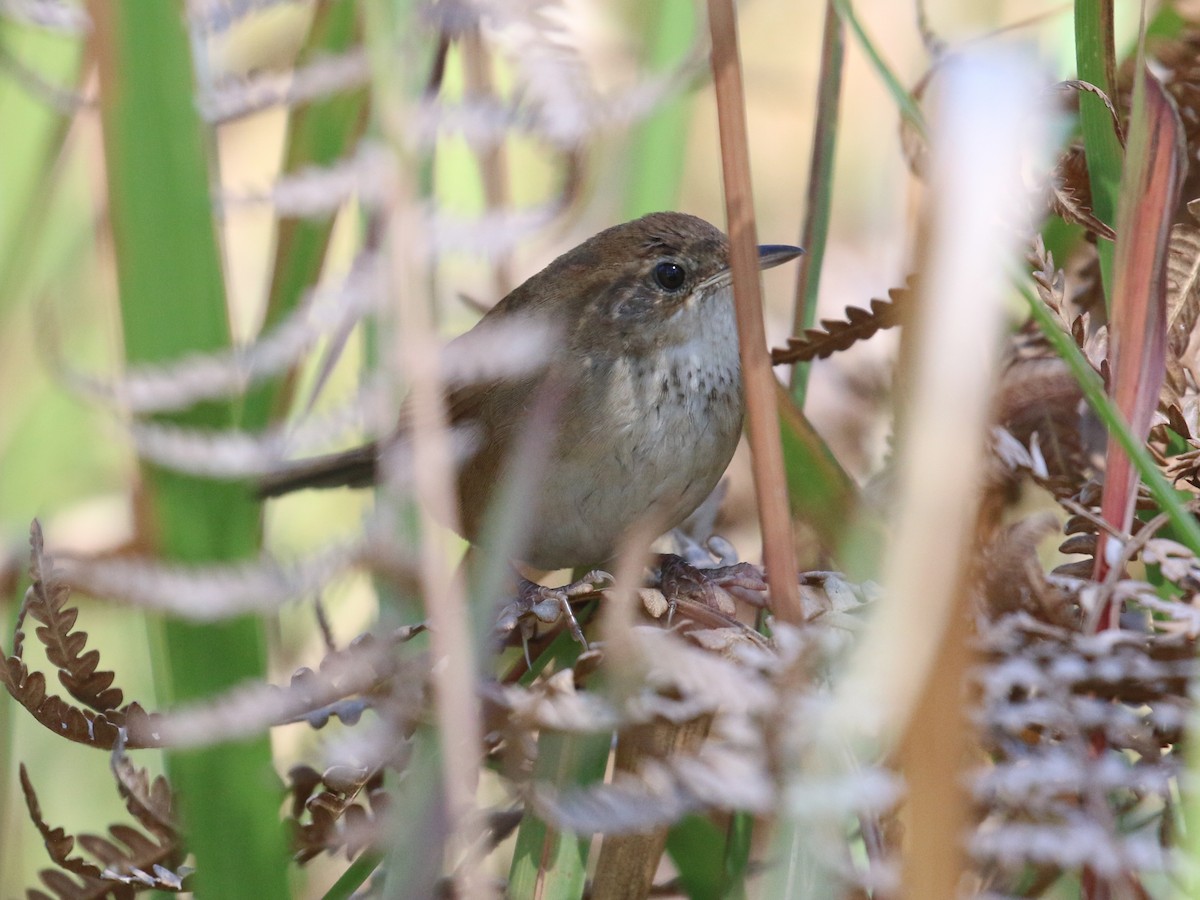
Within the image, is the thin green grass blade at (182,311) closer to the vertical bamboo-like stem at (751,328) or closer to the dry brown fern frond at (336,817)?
the dry brown fern frond at (336,817)

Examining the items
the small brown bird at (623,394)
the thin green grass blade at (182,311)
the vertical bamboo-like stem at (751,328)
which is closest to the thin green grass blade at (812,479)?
the vertical bamboo-like stem at (751,328)

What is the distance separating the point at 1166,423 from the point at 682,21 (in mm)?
1120

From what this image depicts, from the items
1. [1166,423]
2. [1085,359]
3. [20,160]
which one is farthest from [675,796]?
[20,160]

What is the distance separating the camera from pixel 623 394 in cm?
232

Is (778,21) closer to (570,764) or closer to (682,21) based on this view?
(682,21)

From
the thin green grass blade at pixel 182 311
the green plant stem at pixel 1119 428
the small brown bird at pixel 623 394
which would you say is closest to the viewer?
the green plant stem at pixel 1119 428

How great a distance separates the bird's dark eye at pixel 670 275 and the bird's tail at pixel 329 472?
0.70 meters

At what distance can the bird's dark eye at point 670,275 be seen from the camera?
8.02ft

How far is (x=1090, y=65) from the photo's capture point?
147cm

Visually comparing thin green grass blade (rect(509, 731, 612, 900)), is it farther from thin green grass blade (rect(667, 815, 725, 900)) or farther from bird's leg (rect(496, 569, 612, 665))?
thin green grass blade (rect(667, 815, 725, 900))

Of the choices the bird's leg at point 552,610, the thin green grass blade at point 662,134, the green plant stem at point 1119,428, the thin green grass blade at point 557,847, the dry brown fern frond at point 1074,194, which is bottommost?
the thin green grass blade at point 557,847

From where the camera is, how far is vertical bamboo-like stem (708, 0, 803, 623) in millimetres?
1142

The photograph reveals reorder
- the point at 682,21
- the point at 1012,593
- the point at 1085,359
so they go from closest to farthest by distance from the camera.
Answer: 1. the point at 1012,593
2. the point at 1085,359
3. the point at 682,21

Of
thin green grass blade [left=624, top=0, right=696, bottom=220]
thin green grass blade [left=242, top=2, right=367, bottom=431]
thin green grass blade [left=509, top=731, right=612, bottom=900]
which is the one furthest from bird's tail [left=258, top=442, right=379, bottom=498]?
thin green grass blade [left=509, top=731, right=612, bottom=900]
